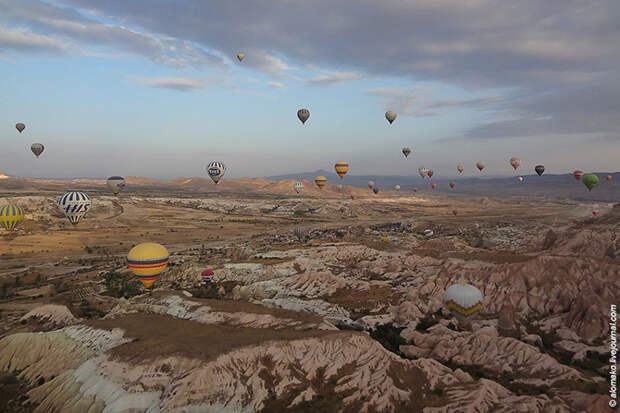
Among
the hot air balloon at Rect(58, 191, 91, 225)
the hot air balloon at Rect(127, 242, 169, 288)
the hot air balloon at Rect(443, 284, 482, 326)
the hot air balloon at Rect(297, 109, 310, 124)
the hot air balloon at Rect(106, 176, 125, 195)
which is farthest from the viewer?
the hot air balloon at Rect(106, 176, 125, 195)

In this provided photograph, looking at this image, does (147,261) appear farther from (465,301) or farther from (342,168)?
(342,168)

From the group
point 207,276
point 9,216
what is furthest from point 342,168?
point 9,216

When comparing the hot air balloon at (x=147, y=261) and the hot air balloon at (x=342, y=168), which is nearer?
the hot air balloon at (x=147, y=261)

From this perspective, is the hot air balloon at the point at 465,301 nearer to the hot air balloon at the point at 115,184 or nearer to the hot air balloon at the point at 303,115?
the hot air balloon at the point at 303,115

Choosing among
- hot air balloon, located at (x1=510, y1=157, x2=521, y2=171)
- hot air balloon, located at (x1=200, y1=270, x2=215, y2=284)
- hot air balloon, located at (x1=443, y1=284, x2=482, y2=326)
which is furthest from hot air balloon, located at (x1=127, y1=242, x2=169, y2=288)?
hot air balloon, located at (x1=510, y1=157, x2=521, y2=171)

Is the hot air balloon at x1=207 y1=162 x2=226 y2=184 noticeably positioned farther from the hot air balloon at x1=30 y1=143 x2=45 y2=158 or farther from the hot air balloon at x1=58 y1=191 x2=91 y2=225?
the hot air balloon at x1=30 y1=143 x2=45 y2=158

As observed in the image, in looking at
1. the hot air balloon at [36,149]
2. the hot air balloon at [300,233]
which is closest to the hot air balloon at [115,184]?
the hot air balloon at [36,149]

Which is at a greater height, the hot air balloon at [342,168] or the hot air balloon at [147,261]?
the hot air balloon at [342,168]

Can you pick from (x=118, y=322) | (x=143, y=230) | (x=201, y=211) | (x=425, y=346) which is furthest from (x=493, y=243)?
(x=201, y=211)
